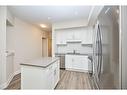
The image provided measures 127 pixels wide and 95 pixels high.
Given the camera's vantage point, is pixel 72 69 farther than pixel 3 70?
Yes

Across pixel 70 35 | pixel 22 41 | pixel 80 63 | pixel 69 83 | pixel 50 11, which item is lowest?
pixel 69 83

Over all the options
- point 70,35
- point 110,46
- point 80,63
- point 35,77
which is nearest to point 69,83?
point 35,77

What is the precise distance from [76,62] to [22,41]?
9.06 feet

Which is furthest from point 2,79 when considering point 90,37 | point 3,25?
point 90,37

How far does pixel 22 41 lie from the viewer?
4402 millimetres

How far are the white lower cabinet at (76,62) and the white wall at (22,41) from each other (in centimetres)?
207

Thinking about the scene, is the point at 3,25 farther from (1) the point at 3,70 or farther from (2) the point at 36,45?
(2) the point at 36,45

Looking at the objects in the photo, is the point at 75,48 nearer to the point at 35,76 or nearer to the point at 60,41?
the point at 60,41

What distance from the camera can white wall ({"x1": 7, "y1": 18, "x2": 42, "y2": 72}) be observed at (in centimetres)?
374

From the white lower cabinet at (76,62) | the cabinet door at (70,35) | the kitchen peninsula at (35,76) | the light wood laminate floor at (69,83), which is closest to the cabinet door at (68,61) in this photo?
the white lower cabinet at (76,62)

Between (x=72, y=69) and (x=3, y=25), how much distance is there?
342cm

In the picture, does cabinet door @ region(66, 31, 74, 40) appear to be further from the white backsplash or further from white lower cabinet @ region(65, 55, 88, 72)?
white lower cabinet @ region(65, 55, 88, 72)

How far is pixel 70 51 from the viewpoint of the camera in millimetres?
5332

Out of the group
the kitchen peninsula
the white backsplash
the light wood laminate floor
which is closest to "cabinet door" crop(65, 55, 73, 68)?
the white backsplash
